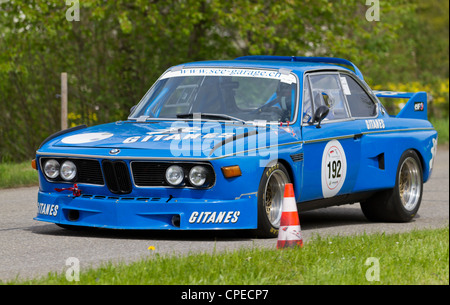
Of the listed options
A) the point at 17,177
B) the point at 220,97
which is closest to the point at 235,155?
the point at 220,97

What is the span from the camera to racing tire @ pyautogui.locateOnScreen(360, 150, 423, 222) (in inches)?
412

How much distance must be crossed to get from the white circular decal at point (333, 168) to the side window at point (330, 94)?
0.36 meters

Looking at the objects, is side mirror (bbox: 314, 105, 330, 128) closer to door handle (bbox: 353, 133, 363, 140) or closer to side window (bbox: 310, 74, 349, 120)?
side window (bbox: 310, 74, 349, 120)

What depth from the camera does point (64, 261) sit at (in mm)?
7055

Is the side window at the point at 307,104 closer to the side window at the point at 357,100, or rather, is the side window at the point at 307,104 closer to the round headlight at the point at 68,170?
the side window at the point at 357,100

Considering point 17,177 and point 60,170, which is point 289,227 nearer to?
point 60,170

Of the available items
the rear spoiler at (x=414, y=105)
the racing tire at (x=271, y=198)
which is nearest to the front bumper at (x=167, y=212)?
the racing tire at (x=271, y=198)

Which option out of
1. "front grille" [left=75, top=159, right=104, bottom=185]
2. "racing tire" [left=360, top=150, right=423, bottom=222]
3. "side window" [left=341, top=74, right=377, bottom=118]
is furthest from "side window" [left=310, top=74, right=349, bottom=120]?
"front grille" [left=75, top=159, right=104, bottom=185]

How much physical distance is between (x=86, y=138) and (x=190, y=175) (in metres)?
1.19

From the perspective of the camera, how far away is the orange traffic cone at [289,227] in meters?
7.55

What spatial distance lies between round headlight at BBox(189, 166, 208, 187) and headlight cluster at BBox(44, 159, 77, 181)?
1122mm
